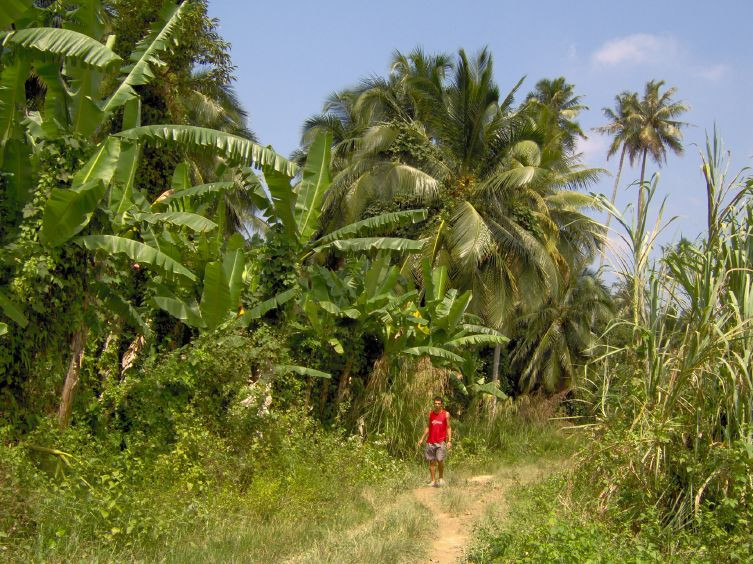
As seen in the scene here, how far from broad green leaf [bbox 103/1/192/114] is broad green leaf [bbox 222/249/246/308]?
2.82m

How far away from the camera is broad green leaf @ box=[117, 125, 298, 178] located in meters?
9.38

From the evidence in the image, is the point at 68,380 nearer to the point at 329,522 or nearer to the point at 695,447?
the point at 329,522

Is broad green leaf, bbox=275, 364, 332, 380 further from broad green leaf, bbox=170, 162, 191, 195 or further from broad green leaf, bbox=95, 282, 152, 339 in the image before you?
broad green leaf, bbox=170, 162, 191, 195

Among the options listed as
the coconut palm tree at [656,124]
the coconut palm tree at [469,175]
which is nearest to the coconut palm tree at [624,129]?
the coconut palm tree at [656,124]

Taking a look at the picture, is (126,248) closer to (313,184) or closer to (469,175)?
(313,184)

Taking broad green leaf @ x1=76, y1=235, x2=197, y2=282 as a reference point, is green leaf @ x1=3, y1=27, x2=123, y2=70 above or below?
above

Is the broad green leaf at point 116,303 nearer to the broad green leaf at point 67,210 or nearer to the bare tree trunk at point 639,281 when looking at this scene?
the broad green leaf at point 67,210

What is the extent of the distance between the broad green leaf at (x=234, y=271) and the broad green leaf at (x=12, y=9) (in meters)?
4.63

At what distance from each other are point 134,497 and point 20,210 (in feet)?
12.4

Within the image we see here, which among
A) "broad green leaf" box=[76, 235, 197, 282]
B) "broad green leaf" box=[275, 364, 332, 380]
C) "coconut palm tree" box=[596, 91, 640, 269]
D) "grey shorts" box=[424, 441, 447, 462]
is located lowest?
"grey shorts" box=[424, 441, 447, 462]

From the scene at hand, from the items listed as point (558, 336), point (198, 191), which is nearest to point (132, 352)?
point (198, 191)

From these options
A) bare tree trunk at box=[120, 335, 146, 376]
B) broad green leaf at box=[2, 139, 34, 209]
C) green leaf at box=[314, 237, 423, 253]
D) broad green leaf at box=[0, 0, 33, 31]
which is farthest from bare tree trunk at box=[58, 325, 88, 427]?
green leaf at box=[314, 237, 423, 253]

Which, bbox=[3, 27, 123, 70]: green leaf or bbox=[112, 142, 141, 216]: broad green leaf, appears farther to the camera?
bbox=[112, 142, 141, 216]: broad green leaf

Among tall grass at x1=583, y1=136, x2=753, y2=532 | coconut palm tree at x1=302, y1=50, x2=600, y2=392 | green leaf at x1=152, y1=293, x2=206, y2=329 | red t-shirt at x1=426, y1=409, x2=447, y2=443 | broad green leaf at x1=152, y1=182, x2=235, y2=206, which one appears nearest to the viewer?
tall grass at x1=583, y1=136, x2=753, y2=532
